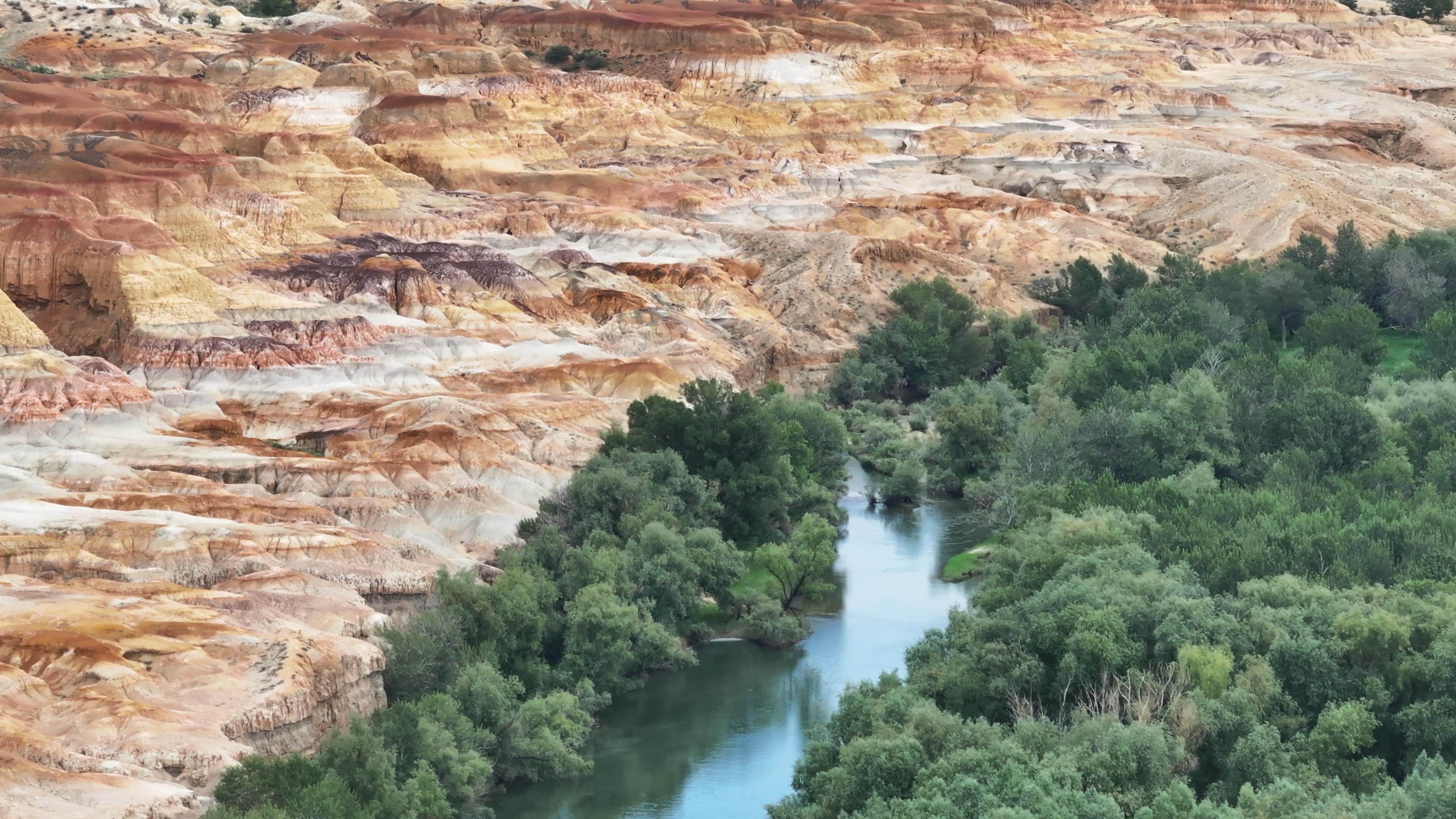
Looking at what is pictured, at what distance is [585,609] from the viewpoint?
6291 cm

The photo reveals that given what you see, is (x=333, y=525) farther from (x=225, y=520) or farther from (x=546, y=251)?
(x=546, y=251)

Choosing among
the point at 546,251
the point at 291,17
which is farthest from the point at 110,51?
the point at 546,251

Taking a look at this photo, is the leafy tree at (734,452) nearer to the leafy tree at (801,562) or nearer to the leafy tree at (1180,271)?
the leafy tree at (801,562)

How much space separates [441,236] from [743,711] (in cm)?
5629

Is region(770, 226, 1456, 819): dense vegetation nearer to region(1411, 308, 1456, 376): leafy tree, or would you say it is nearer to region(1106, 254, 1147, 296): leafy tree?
region(1411, 308, 1456, 376): leafy tree

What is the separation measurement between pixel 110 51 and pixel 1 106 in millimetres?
33225

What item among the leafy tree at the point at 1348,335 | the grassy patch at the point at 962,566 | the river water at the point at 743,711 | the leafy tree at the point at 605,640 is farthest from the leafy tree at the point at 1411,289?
the leafy tree at the point at 605,640

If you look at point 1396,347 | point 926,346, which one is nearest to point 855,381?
point 926,346

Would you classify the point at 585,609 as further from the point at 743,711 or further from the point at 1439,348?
the point at 1439,348

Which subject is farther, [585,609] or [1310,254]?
[1310,254]

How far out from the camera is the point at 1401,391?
88.2 meters

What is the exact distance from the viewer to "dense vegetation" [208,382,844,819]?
4966 centimetres

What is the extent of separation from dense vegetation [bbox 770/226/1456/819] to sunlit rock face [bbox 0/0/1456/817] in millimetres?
13873

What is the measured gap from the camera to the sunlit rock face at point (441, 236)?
5569 cm
